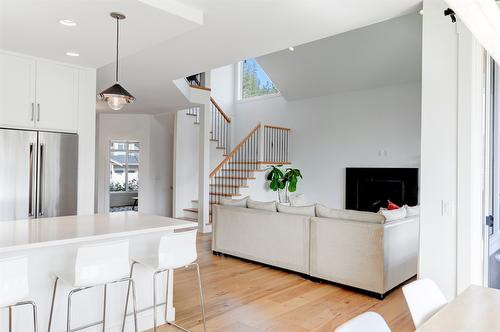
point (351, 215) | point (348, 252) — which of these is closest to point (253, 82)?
point (351, 215)

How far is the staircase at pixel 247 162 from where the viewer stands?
7949mm

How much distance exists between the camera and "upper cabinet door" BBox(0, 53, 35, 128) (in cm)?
343

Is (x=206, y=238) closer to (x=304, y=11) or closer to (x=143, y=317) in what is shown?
(x=143, y=317)

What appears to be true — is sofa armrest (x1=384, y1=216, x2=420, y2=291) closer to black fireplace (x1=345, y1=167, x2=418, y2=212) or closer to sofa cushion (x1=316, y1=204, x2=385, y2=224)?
sofa cushion (x1=316, y1=204, x2=385, y2=224)

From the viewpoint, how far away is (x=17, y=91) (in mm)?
3518

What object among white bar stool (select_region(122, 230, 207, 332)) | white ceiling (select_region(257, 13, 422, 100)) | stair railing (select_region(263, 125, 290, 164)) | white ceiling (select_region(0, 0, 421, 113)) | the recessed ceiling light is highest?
white ceiling (select_region(257, 13, 422, 100))

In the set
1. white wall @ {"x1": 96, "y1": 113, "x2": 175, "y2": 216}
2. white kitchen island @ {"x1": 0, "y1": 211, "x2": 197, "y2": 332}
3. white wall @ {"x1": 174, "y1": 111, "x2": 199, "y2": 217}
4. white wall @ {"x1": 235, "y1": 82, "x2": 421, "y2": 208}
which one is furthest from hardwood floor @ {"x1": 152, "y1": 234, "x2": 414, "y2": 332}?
white wall @ {"x1": 96, "y1": 113, "x2": 175, "y2": 216}

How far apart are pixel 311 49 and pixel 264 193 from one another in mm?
3364

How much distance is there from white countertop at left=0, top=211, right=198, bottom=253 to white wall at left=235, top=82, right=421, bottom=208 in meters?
5.51

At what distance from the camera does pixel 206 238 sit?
6602mm

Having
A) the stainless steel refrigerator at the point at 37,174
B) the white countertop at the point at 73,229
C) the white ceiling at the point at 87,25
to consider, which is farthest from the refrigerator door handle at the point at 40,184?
the white ceiling at the point at 87,25

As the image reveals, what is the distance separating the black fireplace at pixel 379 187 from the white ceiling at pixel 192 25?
4207 millimetres

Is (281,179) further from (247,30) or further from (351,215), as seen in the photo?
(247,30)

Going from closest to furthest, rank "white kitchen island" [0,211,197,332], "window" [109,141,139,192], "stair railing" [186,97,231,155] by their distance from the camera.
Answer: "white kitchen island" [0,211,197,332] → "stair railing" [186,97,231,155] → "window" [109,141,139,192]
